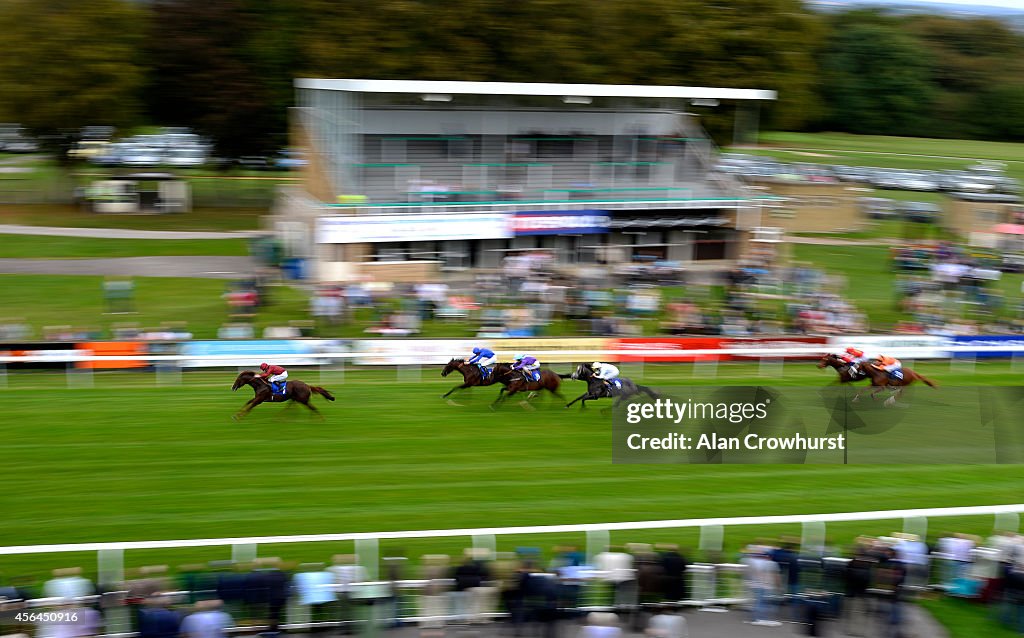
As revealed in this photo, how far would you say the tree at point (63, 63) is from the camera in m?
23.1

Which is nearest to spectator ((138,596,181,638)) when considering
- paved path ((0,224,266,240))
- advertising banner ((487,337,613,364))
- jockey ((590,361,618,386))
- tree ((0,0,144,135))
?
jockey ((590,361,618,386))

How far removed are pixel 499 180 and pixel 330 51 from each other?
656 centimetres

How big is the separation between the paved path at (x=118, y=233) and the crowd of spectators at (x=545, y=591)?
1652 centimetres

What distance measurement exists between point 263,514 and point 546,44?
62.1 feet

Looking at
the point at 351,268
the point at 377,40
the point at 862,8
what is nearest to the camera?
the point at 351,268

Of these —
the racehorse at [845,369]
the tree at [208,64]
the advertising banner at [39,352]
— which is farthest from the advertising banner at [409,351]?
the tree at [208,64]

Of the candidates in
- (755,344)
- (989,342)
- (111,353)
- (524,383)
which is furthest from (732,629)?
(989,342)

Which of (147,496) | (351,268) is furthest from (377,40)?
(147,496)

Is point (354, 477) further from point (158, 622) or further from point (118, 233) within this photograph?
point (118, 233)

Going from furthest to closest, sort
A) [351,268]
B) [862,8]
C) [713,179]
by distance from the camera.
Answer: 1. [862,8]
2. [713,179]
3. [351,268]

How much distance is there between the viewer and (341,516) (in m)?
9.27

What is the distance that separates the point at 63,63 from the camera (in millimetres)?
23281

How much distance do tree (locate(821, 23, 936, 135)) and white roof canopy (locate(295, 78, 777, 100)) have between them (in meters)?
27.8

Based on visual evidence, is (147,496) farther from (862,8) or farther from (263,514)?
(862,8)
